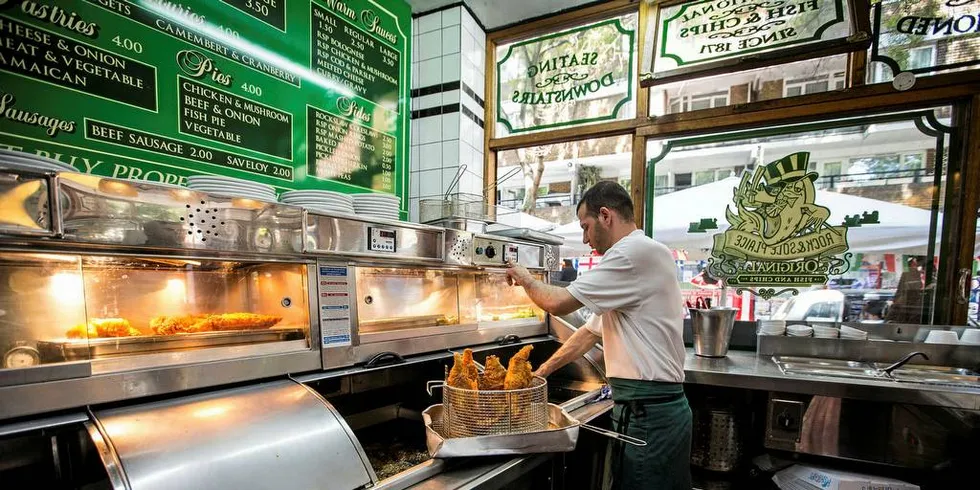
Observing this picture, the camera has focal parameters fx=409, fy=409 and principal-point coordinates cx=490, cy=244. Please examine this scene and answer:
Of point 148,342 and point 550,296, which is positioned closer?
point 148,342

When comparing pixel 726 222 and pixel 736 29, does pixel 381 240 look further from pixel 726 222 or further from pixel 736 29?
pixel 736 29

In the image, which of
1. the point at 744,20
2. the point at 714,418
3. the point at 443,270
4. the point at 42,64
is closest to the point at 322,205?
the point at 443,270

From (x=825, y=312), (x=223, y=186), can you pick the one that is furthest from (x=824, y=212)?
(x=223, y=186)

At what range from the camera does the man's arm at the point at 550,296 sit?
5.85 feet

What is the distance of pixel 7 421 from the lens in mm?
870

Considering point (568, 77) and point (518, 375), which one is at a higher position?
point (568, 77)

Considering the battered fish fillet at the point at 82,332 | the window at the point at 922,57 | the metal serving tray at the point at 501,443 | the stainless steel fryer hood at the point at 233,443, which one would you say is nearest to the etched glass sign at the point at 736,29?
the window at the point at 922,57

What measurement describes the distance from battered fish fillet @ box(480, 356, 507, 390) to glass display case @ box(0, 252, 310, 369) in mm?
630

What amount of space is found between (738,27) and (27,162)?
142 inches

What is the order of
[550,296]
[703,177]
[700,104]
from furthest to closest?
1. [703,177]
2. [700,104]
3. [550,296]

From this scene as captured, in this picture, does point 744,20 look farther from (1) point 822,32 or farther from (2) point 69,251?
(2) point 69,251

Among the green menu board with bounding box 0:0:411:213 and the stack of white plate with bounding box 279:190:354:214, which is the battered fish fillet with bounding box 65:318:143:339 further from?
the green menu board with bounding box 0:0:411:213

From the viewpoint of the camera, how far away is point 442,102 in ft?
10.6

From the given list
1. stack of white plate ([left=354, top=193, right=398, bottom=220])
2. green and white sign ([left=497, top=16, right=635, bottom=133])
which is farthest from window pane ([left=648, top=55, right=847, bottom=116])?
stack of white plate ([left=354, top=193, right=398, bottom=220])
